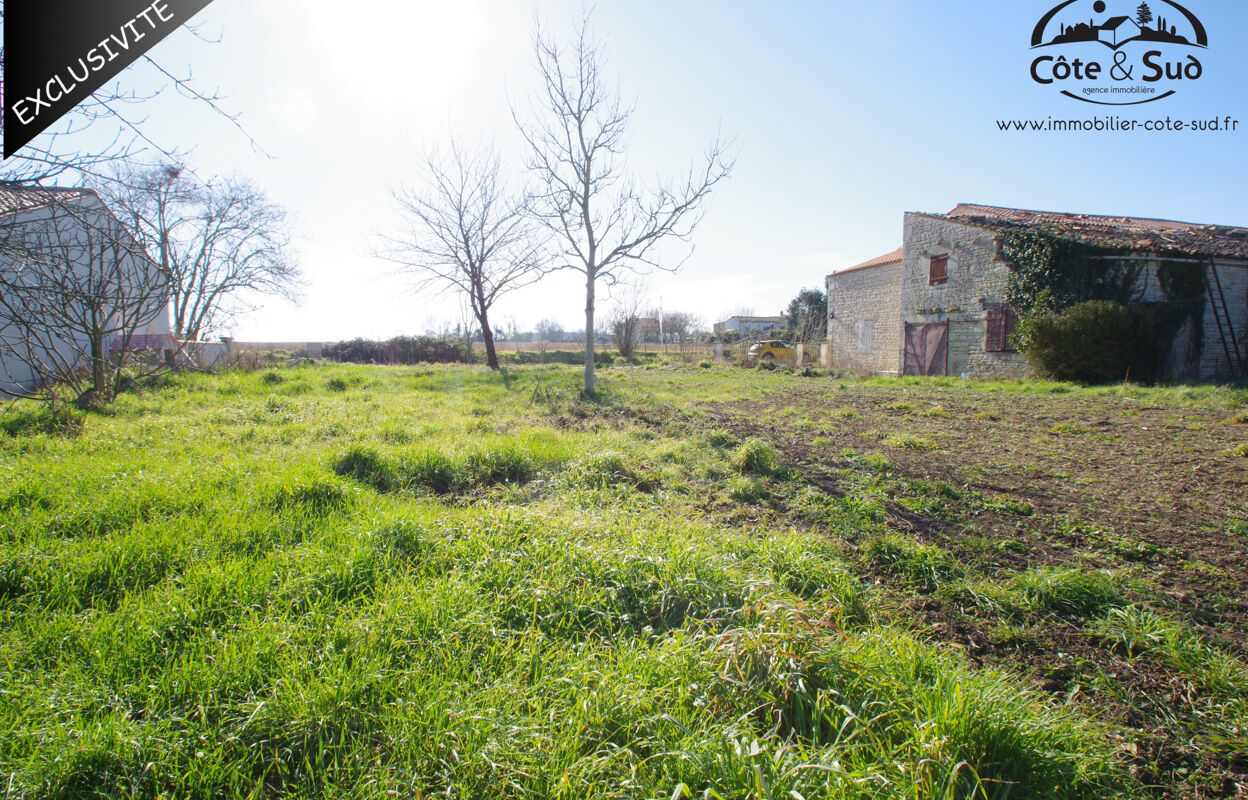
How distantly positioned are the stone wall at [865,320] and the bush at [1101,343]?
24.4 ft

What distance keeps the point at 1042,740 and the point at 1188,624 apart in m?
1.70

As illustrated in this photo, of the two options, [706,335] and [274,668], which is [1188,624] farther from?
[706,335]

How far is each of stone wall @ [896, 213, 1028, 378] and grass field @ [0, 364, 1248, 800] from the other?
13788 mm

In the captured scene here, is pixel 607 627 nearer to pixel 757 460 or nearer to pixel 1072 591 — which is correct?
pixel 1072 591

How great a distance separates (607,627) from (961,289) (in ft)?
67.9

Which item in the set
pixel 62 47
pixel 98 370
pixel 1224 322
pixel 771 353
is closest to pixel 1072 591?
pixel 62 47

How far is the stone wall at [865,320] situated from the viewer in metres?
23.0

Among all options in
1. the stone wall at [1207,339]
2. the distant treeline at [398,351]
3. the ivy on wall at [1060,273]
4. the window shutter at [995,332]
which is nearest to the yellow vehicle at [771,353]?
the window shutter at [995,332]

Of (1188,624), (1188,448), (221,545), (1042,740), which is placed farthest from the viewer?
(1188,448)

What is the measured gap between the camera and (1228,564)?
3346 millimetres

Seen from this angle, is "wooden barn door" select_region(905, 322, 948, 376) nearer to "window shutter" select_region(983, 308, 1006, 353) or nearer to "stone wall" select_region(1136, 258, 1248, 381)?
Result: "window shutter" select_region(983, 308, 1006, 353)

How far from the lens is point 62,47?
3.16 metres

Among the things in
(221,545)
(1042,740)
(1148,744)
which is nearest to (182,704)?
(221,545)

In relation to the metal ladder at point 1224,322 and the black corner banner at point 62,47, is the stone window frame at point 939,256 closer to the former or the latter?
the metal ladder at point 1224,322
